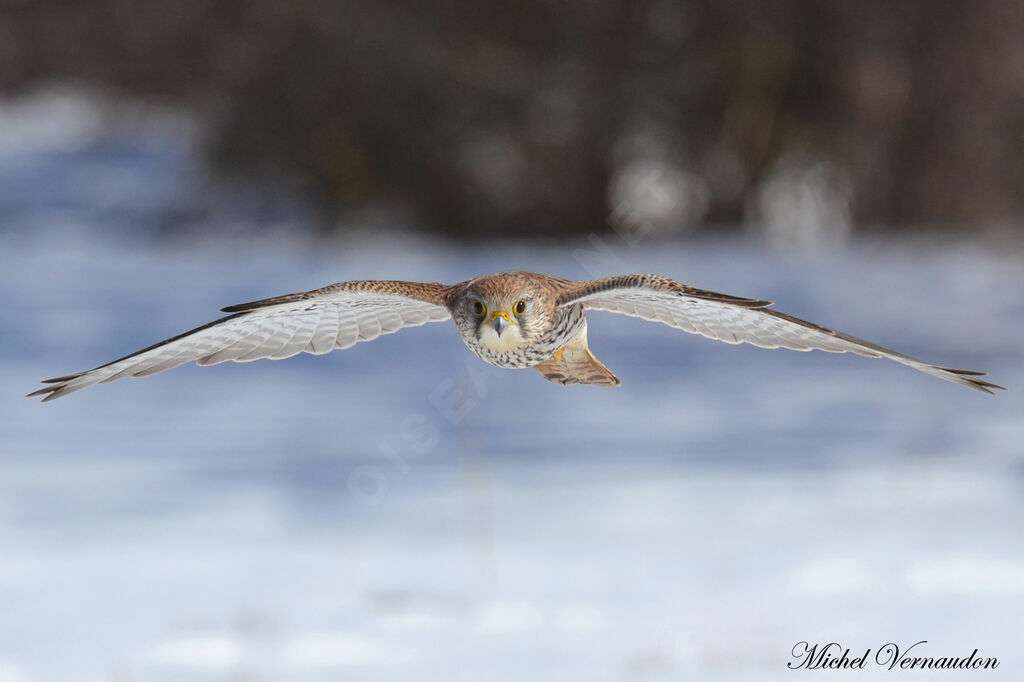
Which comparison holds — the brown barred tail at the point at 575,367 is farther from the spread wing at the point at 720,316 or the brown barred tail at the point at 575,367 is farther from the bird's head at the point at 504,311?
the bird's head at the point at 504,311

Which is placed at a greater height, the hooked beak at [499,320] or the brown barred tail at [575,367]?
the hooked beak at [499,320]

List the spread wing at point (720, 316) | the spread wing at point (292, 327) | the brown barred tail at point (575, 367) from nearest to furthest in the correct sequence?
the spread wing at point (720, 316), the spread wing at point (292, 327), the brown barred tail at point (575, 367)

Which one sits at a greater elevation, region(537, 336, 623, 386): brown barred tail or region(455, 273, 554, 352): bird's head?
region(455, 273, 554, 352): bird's head

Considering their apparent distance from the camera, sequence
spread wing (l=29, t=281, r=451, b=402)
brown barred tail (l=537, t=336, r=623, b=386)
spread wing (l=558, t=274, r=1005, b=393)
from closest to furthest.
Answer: spread wing (l=558, t=274, r=1005, b=393) → spread wing (l=29, t=281, r=451, b=402) → brown barred tail (l=537, t=336, r=623, b=386)

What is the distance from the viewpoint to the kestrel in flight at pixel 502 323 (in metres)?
2.38

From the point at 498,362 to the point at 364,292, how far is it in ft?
1.28

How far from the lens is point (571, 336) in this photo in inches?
104

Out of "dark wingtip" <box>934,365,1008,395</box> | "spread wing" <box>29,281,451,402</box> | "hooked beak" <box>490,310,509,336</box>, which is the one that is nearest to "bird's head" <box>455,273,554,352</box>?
"hooked beak" <box>490,310,509,336</box>

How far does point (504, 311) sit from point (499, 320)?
0.02 m

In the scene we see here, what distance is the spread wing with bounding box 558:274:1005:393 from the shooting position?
230 cm

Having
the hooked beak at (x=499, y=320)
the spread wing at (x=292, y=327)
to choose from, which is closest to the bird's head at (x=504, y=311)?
the hooked beak at (x=499, y=320)

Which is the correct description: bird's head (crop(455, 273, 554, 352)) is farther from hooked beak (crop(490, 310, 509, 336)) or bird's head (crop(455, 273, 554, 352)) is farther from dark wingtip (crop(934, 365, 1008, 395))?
dark wingtip (crop(934, 365, 1008, 395))

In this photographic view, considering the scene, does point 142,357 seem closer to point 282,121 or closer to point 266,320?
point 266,320

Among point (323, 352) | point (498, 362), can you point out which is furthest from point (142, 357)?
point (498, 362)
